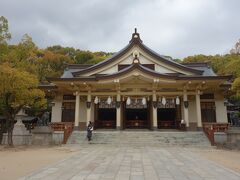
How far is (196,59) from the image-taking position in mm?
43250

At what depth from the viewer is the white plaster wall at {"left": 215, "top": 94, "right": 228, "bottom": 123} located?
20.4 m

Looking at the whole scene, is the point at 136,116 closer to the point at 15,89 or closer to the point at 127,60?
the point at 127,60

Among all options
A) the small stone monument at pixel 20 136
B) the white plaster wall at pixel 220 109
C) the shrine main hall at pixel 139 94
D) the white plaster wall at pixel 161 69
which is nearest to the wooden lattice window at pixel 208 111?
the shrine main hall at pixel 139 94

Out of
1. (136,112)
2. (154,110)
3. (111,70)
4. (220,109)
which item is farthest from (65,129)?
(220,109)

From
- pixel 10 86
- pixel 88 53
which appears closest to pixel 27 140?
pixel 10 86

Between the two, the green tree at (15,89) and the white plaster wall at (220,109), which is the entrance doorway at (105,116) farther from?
the white plaster wall at (220,109)

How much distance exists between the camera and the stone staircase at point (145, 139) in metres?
15.8

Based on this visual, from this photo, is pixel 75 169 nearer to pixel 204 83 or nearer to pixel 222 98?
pixel 204 83

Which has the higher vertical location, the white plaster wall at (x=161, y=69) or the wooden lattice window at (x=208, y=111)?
the white plaster wall at (x=161, y=69)

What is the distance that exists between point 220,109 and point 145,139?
8.82 m

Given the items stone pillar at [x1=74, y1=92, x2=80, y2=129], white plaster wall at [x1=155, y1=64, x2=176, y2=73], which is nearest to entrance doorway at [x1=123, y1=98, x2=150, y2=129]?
white plaster wall at [x1=155, y1=64, x2=176, y2=73]

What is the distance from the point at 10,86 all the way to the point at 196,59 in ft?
120

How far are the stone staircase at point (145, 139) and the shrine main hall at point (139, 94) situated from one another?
1745mm

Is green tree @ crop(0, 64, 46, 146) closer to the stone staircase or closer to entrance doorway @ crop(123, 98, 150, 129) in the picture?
the stone staircase
